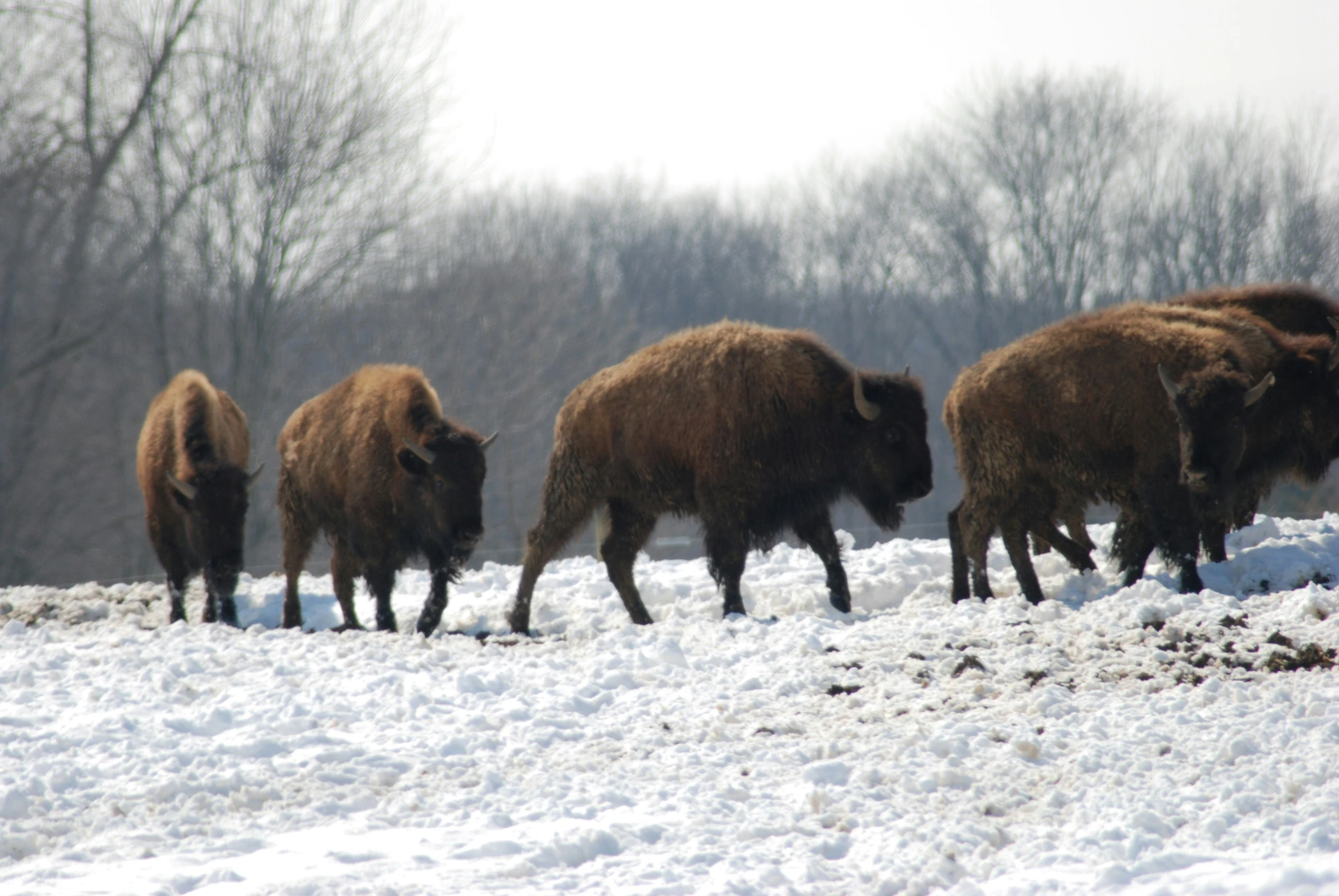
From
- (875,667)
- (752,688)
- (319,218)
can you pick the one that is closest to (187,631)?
(752,688)

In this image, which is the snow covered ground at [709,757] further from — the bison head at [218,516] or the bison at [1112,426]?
the bison head at [218,516]

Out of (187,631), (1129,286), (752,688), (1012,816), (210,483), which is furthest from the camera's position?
(1129,286)

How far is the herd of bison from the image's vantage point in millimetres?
8727

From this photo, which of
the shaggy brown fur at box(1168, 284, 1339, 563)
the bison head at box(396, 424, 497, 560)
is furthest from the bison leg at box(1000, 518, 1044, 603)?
the bison head at box(396, 424, 497, 560)

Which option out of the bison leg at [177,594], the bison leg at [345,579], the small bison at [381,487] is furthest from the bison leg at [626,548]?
the bison leg at [177,594]

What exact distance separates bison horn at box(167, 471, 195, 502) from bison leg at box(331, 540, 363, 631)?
4.48ft

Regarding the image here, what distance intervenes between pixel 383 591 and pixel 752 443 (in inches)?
138

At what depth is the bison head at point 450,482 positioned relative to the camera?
9.72 metres

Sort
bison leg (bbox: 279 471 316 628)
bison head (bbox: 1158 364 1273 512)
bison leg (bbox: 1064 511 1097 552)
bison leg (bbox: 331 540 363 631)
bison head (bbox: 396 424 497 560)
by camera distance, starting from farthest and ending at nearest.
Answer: bison leg (bbox: 279 471 316 628)
bison leg (bbox: 331 540 363 631)
bison leg (bbox: 1064 511 1097 552)
bison head (bbox: 396 424 497 560)
bison head (bbox: 1158 364 1273 512)

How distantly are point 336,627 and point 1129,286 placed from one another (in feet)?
108

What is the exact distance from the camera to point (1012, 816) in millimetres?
4543

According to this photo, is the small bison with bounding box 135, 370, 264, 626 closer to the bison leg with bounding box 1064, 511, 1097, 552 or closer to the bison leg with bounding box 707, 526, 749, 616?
the bison leg with bounding box 707, 526, 749, 616

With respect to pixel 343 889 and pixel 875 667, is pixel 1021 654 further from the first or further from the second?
pixel 343 889

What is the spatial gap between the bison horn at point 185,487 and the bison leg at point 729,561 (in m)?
4.85
